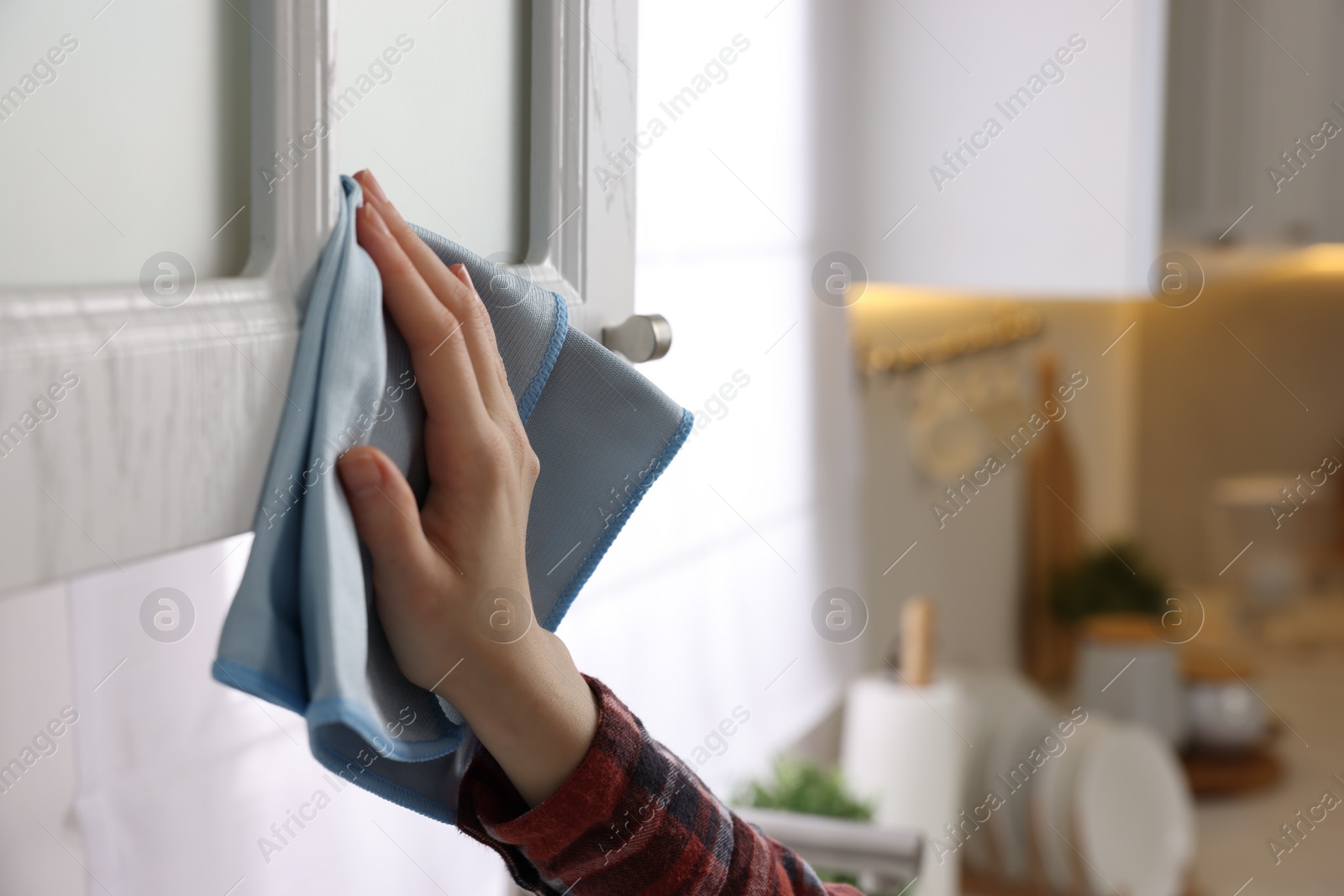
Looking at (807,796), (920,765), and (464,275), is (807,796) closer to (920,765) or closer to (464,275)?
(920,765)

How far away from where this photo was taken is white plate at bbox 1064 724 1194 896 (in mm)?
1334

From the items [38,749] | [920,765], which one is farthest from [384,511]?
[920,765]

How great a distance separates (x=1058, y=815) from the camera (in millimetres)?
1352

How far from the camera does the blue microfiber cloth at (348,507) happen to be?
28 centimetres

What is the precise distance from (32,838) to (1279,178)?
4.48ft

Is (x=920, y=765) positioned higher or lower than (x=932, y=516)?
lower

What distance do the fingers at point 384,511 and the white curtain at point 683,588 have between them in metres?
0.18

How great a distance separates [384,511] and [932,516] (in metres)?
1.36

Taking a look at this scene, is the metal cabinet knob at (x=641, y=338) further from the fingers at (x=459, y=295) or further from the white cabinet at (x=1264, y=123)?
the white cabinet at (x=1264, y=123)

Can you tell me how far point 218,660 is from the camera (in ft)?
0.89

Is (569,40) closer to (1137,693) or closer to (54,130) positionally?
(54,130)

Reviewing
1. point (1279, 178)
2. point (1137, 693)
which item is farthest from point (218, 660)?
point (1137, 693)

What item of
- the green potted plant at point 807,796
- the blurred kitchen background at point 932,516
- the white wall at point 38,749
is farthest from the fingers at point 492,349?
the green potted plant at point 807,796

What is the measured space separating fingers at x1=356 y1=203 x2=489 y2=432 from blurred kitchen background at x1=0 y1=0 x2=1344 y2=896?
0.14 metres
